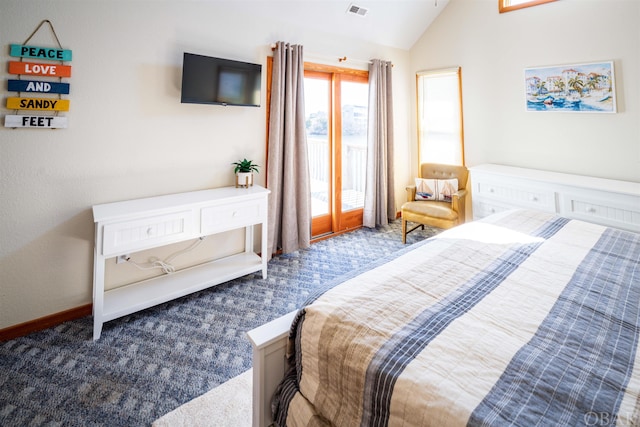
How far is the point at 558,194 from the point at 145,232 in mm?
3655

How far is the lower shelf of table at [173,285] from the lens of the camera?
2.33 meters

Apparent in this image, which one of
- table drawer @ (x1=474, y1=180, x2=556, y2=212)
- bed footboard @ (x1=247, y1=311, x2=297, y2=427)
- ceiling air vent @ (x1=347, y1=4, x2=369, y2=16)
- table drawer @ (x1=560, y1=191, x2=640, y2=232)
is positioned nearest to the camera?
bed footboard @ (x1=247, y1=311, x2=297, y2=427)

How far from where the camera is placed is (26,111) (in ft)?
7.07

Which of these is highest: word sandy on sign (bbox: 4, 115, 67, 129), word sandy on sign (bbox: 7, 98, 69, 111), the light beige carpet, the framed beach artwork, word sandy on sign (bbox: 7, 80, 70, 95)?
the framed beach artwork

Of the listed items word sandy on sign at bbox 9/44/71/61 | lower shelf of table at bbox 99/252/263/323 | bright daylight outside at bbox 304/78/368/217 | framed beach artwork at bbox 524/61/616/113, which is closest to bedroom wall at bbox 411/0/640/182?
framed beach artwork at bbox 524/61/616/113

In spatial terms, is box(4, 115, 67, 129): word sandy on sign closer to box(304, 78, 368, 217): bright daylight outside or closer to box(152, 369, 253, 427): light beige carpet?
box(152, 369, 253, 427): light beige carpet

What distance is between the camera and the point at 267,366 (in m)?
1.21

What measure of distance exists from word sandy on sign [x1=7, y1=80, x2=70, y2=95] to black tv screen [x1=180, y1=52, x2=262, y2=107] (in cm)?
76

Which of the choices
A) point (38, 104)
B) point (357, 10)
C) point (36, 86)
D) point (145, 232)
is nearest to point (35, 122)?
point (38, 104)

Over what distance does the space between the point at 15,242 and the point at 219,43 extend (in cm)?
221

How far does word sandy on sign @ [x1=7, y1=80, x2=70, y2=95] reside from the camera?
2089 millimetres

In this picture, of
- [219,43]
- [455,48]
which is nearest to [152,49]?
[219,43]

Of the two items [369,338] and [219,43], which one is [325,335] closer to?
[369,338]

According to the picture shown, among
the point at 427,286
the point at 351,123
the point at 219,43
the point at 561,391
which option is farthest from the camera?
the point at 351,123
